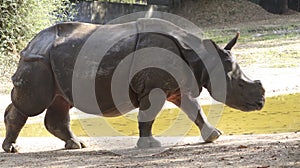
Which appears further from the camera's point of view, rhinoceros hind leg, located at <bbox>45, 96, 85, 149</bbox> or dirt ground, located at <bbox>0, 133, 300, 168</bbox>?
rhinoceros hind leg, located at <bbox>45, 96, 85, 149</bbox>

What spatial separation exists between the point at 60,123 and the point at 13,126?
0.53 meters

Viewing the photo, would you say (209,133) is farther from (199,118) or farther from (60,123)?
(60,123)

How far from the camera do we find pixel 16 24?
17828 mm

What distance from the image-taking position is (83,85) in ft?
26.6

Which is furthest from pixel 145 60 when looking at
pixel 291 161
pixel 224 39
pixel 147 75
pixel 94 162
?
pixel 224 39

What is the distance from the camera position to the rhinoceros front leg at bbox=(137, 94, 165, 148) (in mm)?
8047

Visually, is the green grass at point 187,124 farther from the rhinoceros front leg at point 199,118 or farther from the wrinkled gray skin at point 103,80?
the wrinkled gray skin at point 103,80

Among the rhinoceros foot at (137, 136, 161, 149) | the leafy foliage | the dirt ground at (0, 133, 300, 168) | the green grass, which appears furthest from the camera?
the leafy foliage

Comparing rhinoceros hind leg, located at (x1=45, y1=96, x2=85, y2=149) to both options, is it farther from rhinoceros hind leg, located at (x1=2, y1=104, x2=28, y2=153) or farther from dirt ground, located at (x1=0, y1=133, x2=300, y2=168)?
rhinoceros hind leg, located at (x1=2, y1=104, x2=28, y2=153)

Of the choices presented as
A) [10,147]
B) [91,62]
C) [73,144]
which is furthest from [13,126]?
[91,62]

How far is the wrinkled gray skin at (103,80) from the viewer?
8.03 meters

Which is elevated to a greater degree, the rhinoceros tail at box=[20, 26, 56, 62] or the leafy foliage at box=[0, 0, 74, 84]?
the rhinoceros tail at box=[20, 26, 56, 62]

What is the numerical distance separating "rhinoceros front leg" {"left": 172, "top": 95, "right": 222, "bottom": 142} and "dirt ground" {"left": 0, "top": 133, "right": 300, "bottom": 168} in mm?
135

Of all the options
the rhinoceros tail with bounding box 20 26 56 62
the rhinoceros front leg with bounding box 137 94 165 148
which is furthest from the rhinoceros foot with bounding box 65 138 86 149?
the rhinoceros tail with bounding box 20 26 56 62
